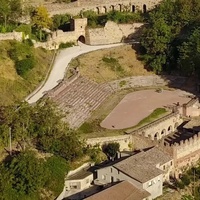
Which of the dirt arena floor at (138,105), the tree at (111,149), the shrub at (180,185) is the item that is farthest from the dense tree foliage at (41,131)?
the shrub at (180,185)

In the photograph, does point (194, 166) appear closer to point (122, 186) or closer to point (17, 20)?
point (122, 186)

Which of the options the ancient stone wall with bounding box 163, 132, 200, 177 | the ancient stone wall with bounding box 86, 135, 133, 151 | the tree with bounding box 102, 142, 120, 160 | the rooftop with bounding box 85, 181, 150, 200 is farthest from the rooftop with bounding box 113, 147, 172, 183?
the ancient stone wall with bounding box 86, 135, 133, 151

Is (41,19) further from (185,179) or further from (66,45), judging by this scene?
(185,179)

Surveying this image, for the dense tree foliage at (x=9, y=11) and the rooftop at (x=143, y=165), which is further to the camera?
the dense tree foliage at (x=9, y=11)

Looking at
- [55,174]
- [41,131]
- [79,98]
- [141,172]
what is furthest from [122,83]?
[55,174]

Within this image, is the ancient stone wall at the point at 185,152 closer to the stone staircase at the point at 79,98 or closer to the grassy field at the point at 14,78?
the stone staircase at the point at 79,98

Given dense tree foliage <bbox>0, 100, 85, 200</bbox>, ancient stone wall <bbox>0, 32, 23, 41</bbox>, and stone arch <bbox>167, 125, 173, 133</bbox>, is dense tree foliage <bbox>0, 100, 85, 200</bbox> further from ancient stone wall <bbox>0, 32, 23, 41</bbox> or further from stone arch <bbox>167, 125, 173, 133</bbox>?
ancient stone wall <bbox>0, 32, 23, 41</bbox>
